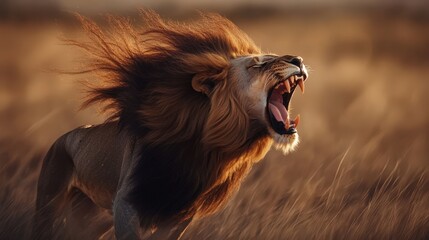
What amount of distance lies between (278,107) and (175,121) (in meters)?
0.53

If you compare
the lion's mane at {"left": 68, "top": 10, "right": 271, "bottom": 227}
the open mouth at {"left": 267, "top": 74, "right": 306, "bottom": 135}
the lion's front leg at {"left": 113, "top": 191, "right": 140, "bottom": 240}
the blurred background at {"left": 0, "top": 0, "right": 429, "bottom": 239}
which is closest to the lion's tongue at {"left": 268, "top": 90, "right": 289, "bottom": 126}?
the open mouth at {"left": 267, "top": 74, "right": 306, "bottom": 135}

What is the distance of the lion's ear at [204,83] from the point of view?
6426 mm

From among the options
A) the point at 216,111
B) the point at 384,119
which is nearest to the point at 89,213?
the point at 216,111

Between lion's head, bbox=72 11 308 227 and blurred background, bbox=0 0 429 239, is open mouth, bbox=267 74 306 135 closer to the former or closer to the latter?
lion's head, bbox=72 11 308 227

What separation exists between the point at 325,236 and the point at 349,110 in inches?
275

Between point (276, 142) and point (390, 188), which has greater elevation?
point (276, 142)

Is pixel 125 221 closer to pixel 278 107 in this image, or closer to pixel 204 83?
pixel 204 83

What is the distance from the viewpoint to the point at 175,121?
21.3 ft

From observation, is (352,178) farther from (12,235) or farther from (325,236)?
(12,235)

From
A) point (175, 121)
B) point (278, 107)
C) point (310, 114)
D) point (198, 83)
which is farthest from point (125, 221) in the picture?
point (310, 114)

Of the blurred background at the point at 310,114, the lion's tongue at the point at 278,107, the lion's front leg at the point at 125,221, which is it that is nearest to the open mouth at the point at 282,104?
the lion's tongue at the point at 278,107

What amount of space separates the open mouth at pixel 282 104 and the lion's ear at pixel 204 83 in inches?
Result: 12.0

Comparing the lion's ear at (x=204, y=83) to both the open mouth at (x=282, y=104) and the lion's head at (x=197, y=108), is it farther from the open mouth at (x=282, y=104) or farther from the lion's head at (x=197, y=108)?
the open mouth at (x=282, y=104)

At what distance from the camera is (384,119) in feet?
38.0
